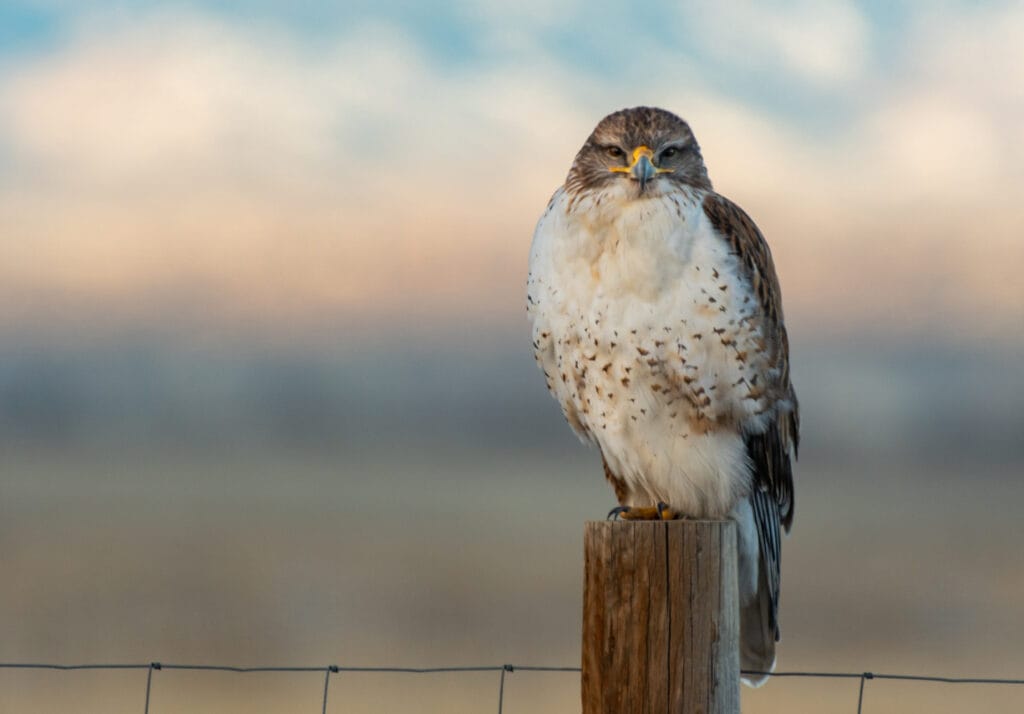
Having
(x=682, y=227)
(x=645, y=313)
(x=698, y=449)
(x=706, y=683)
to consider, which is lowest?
(x=706, y=683)

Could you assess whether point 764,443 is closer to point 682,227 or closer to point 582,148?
point 682,227

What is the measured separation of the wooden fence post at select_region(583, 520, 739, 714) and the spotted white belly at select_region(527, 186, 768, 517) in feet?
4.37

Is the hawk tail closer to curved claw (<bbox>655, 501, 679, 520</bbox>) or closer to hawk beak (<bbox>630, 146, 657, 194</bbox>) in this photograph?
curved claw (<bbox>655, 501, 679, 520</bbox>)

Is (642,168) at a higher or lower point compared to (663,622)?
higher

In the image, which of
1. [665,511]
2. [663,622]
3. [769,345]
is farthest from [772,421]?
[663,622]

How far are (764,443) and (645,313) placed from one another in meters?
0.80

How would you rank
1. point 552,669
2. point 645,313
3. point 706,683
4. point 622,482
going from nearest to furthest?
point 706,683 < point 552,669 < point 645,313 < point 622,482

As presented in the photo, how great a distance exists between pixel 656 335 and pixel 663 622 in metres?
1.50

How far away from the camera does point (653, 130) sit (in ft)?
14.8

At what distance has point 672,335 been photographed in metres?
4.30

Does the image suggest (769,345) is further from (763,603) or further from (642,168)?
(763,603)

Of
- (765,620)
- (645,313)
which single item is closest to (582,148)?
(645,313)

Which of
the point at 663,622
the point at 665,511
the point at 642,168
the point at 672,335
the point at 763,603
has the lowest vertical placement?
the point at 663,622

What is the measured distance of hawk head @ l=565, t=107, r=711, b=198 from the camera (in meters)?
4.40
